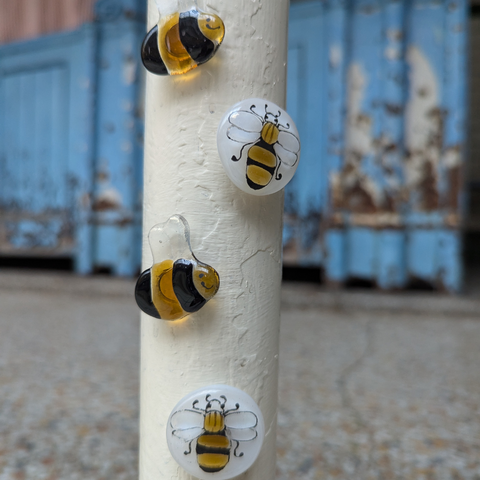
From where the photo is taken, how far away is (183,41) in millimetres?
310

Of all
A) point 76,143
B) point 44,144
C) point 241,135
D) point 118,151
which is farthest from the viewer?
point 44,144

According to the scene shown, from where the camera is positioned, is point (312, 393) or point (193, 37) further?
point (312, 393)

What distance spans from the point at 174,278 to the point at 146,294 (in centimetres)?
3

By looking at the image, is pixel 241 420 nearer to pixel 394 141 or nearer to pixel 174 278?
pixel 174 278

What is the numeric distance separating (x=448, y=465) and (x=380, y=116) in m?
1.56

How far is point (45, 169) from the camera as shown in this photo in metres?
2.54

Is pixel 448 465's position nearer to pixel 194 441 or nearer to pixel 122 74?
pixel 194 441

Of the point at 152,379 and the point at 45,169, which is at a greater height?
the point at 45,169

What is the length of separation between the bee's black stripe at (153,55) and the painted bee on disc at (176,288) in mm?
139

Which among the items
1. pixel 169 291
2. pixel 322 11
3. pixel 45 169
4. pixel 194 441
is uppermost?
pixel 322 11

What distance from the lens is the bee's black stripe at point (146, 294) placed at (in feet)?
1.05

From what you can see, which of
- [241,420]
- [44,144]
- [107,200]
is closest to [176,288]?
[241,420]

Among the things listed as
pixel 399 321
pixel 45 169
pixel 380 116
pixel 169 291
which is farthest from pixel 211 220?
pixel 45 169

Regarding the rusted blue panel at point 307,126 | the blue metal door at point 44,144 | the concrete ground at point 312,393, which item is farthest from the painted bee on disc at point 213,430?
the blue metal door at point 44,144
